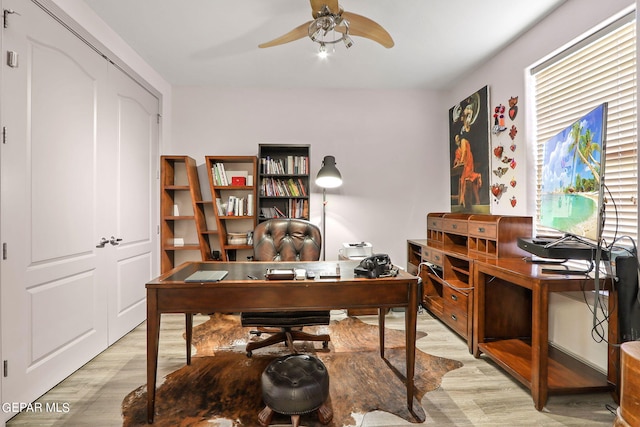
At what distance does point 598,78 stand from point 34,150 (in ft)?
11.9

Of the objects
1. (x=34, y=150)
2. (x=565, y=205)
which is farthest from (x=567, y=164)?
(x=34, y=150)

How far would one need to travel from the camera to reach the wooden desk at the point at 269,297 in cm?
160

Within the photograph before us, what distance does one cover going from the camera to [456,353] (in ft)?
8.07

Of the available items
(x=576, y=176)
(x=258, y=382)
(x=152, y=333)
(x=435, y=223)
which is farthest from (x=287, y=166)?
(x=576, y=176)

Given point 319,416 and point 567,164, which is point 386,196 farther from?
point 319,416

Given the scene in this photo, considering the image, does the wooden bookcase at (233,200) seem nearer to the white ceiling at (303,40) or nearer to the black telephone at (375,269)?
the white ceiling at (303,40)

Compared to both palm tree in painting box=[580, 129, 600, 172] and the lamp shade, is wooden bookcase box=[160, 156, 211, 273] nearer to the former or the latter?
the lamp shade

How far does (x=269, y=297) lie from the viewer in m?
1.66

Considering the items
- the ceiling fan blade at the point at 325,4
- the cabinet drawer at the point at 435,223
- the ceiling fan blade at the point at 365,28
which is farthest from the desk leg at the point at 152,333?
the cabinet drawer at the point at 435,223

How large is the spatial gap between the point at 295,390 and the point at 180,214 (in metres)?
2.89

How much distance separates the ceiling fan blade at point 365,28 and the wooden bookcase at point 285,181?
1.55 meters

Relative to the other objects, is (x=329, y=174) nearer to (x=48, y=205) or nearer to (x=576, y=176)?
(x=576, y=176)

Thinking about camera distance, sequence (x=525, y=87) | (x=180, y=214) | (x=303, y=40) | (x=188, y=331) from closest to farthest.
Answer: (x=188, y=331), (x=525, y=87), (x=303, y=40), (x=180, y=214)

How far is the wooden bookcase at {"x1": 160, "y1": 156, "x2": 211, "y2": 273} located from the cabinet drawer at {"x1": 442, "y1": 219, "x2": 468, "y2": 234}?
2.67m
